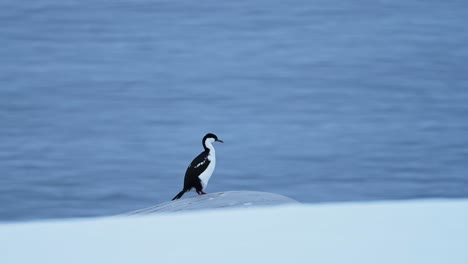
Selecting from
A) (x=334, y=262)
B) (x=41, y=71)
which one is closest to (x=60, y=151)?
(x=41, y=71)

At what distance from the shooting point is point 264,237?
1.62m

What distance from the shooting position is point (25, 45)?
9.44 m

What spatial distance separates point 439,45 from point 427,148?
248 cm

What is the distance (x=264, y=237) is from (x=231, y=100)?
6475 mm

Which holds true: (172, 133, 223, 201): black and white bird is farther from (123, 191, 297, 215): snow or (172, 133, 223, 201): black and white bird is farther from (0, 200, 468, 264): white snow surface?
(0, 200, 468, 264): white snow surface

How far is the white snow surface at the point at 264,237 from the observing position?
154 cm

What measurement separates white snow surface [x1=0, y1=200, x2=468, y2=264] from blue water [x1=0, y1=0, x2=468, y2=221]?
4330 mm

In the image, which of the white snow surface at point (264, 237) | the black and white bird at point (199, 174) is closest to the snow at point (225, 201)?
the black and white bird at point (199, 174)

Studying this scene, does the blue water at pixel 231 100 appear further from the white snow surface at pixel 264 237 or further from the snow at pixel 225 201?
the white snow surface at pixel 264 237

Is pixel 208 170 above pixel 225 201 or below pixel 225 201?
above

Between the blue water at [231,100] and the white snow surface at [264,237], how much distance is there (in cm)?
433

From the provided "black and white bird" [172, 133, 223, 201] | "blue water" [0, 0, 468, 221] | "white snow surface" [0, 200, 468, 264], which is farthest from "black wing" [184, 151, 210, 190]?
"white snow surface" [0, 200, 468, 264]

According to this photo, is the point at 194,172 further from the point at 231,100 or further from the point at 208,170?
the point at 231,100

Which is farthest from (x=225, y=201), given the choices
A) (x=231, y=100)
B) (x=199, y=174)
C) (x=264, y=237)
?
(x=231, y=100)
